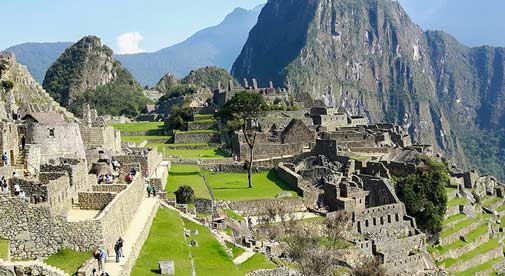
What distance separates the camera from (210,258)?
2708 cm

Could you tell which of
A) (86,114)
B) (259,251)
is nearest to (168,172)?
(86,114)

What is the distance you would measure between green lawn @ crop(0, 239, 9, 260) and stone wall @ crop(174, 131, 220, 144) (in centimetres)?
4425

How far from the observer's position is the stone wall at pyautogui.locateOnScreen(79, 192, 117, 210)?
76.7 ft

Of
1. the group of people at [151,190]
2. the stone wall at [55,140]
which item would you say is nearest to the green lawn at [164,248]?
the group of people at [151,190]

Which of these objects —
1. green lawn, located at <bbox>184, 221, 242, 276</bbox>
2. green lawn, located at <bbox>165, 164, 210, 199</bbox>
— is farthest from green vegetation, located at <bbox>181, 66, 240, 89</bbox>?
green lawn, located at <bbox>184, 221, 242, 276</bbox>

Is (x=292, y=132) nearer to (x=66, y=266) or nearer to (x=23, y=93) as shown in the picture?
(x=23, y=93)

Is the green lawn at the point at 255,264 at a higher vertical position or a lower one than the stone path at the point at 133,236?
lower

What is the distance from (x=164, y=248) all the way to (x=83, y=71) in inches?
4938

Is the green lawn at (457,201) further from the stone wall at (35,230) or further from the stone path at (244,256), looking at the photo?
the stone wall at (35,230)

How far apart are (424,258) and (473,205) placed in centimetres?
1479

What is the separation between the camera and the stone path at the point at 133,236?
19219 millimetres

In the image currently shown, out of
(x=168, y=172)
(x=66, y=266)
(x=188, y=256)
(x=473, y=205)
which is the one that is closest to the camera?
(x=66, y=266)

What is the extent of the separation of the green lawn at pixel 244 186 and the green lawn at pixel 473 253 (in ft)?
37.6

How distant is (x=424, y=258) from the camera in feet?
138
